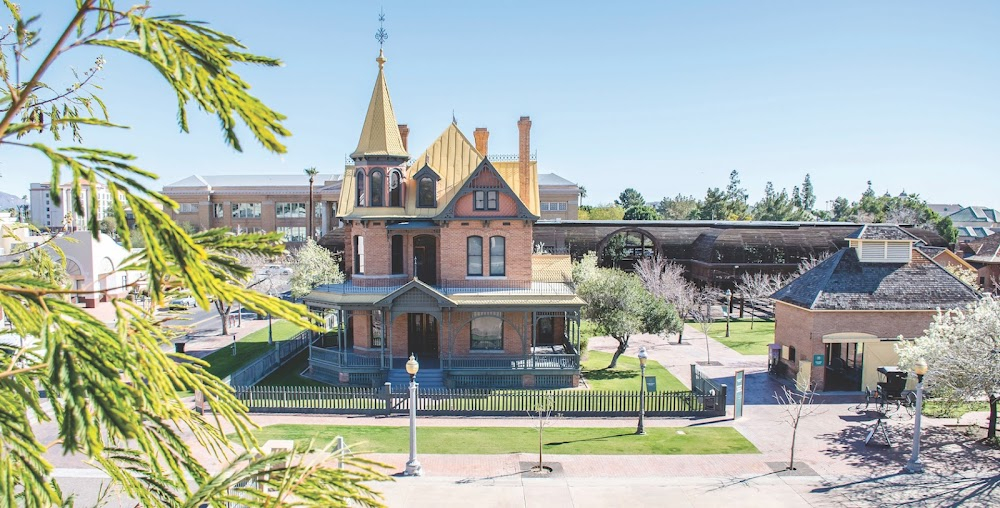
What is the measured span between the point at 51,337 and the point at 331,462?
235cm

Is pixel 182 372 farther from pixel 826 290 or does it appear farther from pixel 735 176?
pixel 735 176

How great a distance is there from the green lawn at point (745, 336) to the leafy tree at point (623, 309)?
7.82m

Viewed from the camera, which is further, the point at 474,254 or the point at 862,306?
the point at 474,254

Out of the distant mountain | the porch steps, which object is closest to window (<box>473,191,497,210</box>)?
the porch steps

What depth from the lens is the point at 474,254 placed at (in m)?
31.0

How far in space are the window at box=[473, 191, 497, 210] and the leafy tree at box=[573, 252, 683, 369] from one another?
6413 mm

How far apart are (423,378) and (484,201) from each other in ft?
27.8

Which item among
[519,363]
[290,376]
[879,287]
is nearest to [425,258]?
[519,363]

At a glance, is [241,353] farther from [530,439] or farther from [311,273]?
[530,439]

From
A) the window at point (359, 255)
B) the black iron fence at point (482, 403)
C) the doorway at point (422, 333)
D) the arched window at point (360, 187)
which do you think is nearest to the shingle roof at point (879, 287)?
the black iron fence at point (482, 403)

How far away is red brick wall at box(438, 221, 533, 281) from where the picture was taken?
30.7 m

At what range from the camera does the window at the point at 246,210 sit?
91.2 m

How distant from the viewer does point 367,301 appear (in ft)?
96.0

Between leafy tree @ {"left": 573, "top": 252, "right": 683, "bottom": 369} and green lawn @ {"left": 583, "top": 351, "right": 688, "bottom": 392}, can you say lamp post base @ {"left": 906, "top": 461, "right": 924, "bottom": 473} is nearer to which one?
green lawn @ {"left": 583, "top": 351, "right": 688, "bottom": 392}
